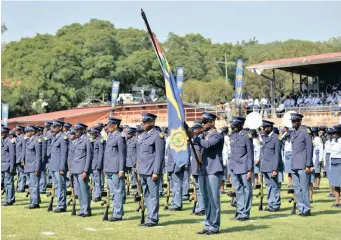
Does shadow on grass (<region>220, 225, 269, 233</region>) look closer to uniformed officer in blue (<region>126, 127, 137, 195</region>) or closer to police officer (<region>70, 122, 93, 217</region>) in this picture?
police officer (<region>70, 122, 93, 217</region>)

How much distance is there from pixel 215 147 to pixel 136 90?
173 ft

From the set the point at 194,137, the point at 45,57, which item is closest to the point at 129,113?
the point at 45,57

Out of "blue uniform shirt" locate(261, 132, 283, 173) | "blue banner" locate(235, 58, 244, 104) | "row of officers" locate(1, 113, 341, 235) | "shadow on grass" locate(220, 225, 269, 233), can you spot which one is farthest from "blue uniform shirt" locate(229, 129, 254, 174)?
"blue banner" locate(235, 58, 244, 104)

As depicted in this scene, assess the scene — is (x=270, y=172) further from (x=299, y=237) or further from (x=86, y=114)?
(x=86, y=114)

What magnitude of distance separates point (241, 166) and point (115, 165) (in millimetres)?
2491

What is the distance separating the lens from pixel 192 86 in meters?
56.6

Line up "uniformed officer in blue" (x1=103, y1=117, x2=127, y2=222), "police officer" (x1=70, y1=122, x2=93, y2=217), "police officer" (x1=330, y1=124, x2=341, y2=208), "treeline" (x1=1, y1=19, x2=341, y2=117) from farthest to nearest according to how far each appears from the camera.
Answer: "treeline" (x1=1, y1=19, x2=341, y2=117) < "police officer" (x1=330, y1=124, x2=341, y2=208) < "police officer" (x1=70, y1=122, x2=93, y2=217) < "uniformed officer in blue" (x1=103, y1=117, x2=127, y2=222)

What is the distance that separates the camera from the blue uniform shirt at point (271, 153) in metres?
14.0

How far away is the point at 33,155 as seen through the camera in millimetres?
15555

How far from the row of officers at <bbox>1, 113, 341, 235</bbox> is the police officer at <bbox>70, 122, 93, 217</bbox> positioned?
0.02 m

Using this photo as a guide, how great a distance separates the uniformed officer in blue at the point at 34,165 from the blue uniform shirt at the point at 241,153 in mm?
4811

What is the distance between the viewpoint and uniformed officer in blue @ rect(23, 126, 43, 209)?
599 inches

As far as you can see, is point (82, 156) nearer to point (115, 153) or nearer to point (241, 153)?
point (115, 153)

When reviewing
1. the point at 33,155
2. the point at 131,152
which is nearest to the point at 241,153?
the point at 131,152
